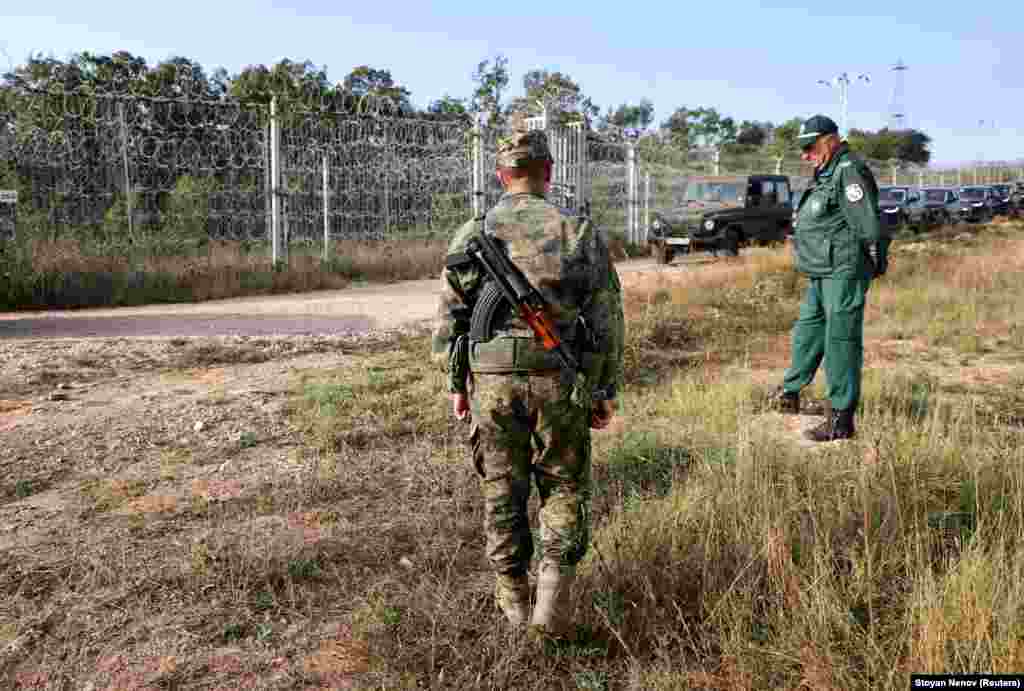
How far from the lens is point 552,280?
103 inches

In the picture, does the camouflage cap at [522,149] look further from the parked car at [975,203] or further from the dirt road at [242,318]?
the parked car at [975,203]

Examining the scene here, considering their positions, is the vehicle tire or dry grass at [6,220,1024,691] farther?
the vehicle tire

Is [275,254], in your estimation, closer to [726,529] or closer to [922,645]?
[726,529]

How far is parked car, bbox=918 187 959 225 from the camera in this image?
26406mm

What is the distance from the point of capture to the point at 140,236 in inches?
430

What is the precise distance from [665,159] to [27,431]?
17.6 m

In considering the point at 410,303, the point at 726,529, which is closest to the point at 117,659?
the point at 726,529

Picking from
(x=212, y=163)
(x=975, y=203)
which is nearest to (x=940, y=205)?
(x=975, y=203)

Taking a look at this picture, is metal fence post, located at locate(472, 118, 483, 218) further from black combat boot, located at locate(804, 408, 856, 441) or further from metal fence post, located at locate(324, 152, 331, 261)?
black combat boot, located at locate(804, 408, 856, 441)

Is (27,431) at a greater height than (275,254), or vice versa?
(275,254)

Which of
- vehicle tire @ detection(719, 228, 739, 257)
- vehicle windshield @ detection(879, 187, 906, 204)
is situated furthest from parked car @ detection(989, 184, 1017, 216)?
vehicle tire @ detection(719, 228, 739, 257)

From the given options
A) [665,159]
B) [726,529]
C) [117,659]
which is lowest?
[117,659]

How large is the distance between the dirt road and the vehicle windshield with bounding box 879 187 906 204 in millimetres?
18317

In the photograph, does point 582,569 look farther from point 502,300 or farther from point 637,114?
point 637,114
